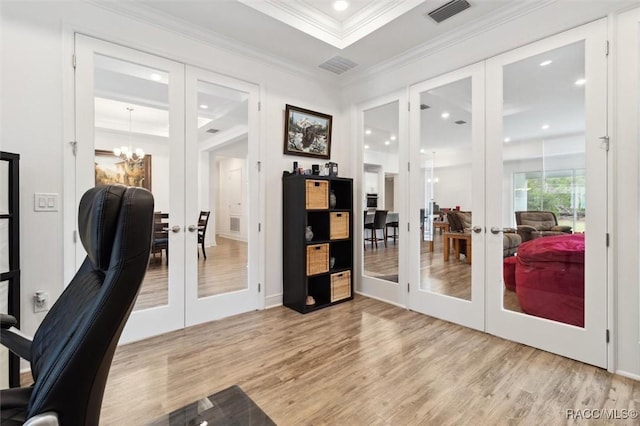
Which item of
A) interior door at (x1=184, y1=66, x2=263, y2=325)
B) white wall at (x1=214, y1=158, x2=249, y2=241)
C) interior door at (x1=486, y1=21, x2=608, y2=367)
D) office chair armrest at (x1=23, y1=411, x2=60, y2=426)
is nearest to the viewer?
office chair armrest at (x1=23, y1=411, x2=60, y2=426)

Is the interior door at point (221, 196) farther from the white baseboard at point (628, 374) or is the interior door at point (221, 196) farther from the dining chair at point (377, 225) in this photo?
the white baseboard at point (628, 374)

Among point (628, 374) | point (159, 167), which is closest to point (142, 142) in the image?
point (159, 167)

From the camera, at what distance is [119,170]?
268 centimetres

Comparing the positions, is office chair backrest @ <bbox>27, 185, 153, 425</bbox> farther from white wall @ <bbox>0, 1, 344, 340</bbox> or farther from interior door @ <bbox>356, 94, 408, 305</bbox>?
interior door @ <bbox>356, 94, 408, 305</bbox>

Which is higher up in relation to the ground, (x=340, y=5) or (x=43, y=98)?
(x=340, y=5)

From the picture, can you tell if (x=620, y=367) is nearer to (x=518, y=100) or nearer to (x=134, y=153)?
(x=518, y=100)

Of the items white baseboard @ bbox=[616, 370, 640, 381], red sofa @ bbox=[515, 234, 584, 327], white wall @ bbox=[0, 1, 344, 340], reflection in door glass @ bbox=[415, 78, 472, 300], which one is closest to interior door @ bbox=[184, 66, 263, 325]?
white wall @ bbox=[0, 1, 344, 340]

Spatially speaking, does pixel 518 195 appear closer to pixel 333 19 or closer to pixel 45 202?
pixel 333 19

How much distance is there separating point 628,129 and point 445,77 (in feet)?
5.13

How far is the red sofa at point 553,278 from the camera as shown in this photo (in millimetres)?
2354

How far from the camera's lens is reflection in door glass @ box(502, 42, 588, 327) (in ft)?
7.71

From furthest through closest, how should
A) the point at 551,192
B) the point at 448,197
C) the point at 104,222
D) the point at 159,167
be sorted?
1. the point at 448,197
2. the point at 159,167
3. the point at 551,192
4. the point at 104,222

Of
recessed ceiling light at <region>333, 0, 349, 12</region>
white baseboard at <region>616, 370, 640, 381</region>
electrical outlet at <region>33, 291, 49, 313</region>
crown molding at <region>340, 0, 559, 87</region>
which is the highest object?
recessed ceiling light at <region>333, 0, 349, 12</region>

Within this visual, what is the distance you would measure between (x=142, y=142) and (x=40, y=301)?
1485 millimetres
